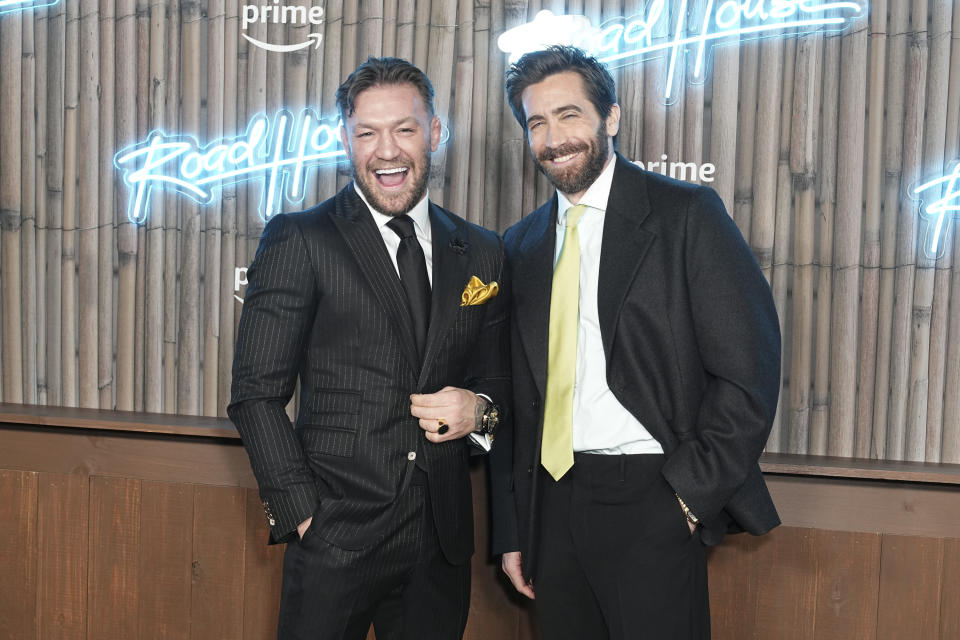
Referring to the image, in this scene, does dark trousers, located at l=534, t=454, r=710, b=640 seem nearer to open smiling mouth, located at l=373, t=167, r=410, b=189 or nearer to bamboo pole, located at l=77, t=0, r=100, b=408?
open smiling mouth, located at l=373, t=167, r=410, b=189

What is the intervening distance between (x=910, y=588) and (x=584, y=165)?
1550 millimetres

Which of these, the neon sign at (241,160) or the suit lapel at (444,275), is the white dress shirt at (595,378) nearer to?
the suit lapel at (444,275)

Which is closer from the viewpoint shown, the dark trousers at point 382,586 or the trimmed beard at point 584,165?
the dark trousers at point 382,586

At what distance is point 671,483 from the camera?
1.88 meters

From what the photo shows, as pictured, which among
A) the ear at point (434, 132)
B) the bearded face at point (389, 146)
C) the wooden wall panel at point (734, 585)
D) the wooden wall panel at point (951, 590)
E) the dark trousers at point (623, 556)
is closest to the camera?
the dark trousers at point (623, 556)

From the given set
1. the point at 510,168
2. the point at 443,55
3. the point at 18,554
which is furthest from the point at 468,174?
the point at 18,554

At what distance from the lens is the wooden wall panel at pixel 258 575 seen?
9.04 ft

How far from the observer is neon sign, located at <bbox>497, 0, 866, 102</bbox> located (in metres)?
2.69

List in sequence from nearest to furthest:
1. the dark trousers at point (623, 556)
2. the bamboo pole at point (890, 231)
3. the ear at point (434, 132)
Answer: the dark trousers at point (623, 556)
the ear at point (434, 132)
the bamboo pole at point (890, 231)

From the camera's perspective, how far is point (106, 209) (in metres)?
3.07

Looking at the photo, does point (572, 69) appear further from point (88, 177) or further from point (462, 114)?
point (88, 177)

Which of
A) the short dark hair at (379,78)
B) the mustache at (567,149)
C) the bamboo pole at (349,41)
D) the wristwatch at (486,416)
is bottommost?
the wristwatch at (486,416)

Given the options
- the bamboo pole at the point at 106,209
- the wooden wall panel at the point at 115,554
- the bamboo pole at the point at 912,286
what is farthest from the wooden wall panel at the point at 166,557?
the bamboo pole at the point at 912,286

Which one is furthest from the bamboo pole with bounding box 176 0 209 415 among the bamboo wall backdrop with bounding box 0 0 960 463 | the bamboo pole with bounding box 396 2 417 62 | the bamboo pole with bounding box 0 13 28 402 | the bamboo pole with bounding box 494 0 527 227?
the bamboo pole with bounding box 494 0 527 227
